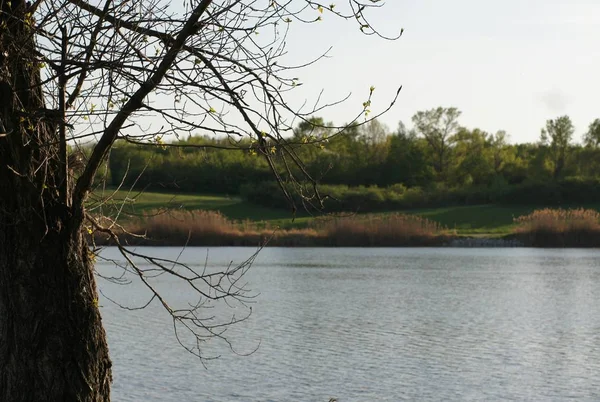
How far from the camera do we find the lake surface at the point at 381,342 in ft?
42.2

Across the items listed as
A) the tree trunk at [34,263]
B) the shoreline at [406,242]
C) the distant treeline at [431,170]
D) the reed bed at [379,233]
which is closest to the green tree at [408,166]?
the distant treeline at [431,170]

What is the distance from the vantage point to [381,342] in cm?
1678

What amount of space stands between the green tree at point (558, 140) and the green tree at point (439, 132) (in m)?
7.70

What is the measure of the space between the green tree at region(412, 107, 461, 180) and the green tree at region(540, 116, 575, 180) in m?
7.70

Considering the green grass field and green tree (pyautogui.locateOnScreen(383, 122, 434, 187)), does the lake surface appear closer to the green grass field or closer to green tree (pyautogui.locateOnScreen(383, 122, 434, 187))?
the green grass field

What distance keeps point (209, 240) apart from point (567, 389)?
3264 cm

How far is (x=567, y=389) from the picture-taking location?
1295 centimetres

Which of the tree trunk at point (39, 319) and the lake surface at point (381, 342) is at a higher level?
the tree trunk at point (39, 319)

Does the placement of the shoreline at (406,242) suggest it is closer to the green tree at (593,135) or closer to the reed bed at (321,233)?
the reed bed at (321,233)

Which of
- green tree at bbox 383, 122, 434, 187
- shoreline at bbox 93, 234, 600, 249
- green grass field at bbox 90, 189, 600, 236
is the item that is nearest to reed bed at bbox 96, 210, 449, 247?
shoreline at bbox 93, 234, 600, 249

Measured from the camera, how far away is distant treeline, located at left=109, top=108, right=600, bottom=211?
200 feet

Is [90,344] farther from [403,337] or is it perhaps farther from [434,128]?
[434,128]

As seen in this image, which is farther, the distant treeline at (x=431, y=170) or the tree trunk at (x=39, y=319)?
the distant treeline at (x=431, y=170)

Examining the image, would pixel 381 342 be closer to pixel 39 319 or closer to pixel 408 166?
pixel 39 319
